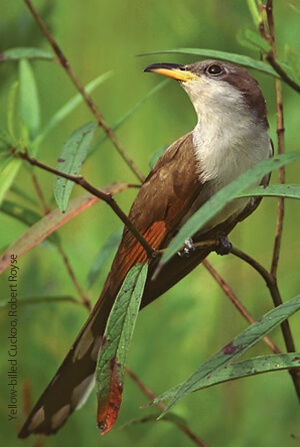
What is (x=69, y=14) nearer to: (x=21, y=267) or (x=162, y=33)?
(x=162, y=33)

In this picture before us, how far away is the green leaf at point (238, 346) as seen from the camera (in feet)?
3.68

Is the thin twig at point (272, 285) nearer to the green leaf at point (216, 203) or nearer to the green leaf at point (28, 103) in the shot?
the green leaf at point (216, 203)

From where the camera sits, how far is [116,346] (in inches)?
45.6

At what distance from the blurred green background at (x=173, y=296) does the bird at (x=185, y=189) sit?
0.24 meters

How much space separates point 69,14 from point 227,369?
8.00ft

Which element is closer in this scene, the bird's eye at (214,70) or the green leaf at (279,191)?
the green leaf at (279,191)

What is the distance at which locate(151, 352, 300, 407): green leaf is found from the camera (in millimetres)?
1182

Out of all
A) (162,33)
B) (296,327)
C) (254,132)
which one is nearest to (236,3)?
(254,132)

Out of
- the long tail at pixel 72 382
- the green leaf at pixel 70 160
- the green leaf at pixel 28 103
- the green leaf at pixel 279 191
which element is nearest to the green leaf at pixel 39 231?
the green leaf at pixel 70 160

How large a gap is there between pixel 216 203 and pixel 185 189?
839mm

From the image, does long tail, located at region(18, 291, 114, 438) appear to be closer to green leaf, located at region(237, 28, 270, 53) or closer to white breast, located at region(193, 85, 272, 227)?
white breast, located at region(193, 85, 272, 227)

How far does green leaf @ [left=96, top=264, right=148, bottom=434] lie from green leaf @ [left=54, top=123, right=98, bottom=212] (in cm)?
17

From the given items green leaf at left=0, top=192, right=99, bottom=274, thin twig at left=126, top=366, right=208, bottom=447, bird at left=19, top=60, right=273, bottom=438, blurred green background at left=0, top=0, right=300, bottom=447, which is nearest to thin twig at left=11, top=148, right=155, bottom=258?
green leaf at left=0, top=192, right=99, bottom=274

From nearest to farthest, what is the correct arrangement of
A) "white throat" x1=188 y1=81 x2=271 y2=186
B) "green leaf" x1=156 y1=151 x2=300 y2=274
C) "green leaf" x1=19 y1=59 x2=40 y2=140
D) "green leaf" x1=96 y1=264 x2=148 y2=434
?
"green leaf" x1=156 y1=151 x2=300 y2=274 → "green leaf" x1=96 y1=264 x2=148 y2=434 → "white throat" x1=188 y1=81 x2=271 y2=186 → "green leaf" x1=19 y1=59 x2=40 y2=140
